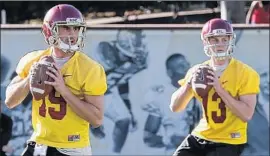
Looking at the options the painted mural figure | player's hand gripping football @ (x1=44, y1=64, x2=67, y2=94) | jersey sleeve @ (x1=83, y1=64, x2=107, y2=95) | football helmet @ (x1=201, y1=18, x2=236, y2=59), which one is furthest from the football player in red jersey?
the painted mural figure

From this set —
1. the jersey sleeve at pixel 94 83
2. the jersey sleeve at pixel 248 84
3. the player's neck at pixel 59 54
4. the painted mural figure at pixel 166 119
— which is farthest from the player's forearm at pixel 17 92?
the painted mural figure at pixel 166 119

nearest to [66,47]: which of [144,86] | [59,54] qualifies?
[59,54]

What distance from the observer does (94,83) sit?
197 inches

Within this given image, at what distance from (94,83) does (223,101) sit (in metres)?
1.34

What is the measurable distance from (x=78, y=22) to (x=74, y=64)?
28 centimetres

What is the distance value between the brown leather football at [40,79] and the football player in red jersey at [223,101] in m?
1.49

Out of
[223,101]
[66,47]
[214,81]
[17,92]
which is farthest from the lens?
[223,101]

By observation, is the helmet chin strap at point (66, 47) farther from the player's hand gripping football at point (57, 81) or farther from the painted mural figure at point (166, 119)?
the painted mural figure at point (166, 119)

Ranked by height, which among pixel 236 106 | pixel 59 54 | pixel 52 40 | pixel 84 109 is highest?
pixel 52 40

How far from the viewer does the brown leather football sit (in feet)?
16.0

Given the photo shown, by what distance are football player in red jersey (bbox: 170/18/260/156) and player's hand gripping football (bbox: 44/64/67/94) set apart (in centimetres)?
145

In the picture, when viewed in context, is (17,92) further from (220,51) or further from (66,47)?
(220,51)

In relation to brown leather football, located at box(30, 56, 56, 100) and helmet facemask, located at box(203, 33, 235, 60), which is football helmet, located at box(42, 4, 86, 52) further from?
helmet facemask, located at box(203, 33, 235, 60)

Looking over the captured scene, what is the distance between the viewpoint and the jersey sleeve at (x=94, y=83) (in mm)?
5004
